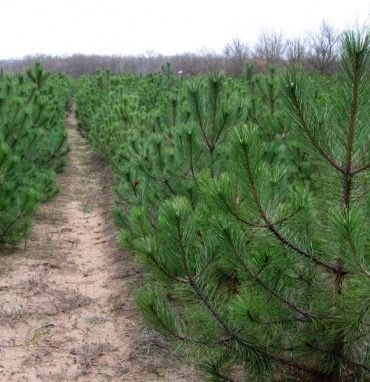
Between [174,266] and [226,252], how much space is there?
315mm

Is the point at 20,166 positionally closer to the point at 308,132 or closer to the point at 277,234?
the point at 277,234

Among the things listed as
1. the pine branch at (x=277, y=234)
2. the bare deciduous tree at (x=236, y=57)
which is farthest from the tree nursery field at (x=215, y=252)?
the bare deciduous tree at (x=236, y=57)

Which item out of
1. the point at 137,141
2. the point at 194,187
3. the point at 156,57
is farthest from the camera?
the point at 156,57

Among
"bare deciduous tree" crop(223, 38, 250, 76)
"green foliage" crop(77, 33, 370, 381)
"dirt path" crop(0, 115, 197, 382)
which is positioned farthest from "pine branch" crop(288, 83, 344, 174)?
"bare deciduous tree" crop(223, 38, 250, 76)

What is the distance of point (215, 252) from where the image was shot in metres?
2.96

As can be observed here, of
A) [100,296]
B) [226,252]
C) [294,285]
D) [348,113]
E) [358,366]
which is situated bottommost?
[100,296]

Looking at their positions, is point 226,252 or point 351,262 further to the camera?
point 226,252

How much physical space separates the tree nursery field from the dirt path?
2 cm

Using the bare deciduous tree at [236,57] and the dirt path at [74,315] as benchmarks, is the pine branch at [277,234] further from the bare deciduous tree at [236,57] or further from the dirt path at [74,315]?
the bare deciduous tree at [236,57]

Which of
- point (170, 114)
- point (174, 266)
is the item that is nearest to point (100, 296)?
point (170, 114)

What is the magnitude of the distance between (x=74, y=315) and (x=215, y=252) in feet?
8.49

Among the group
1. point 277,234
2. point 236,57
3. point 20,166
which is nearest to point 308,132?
point 277,234

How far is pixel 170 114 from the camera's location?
6852 mm

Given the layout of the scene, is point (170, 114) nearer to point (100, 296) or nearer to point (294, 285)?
point (100, 296)
